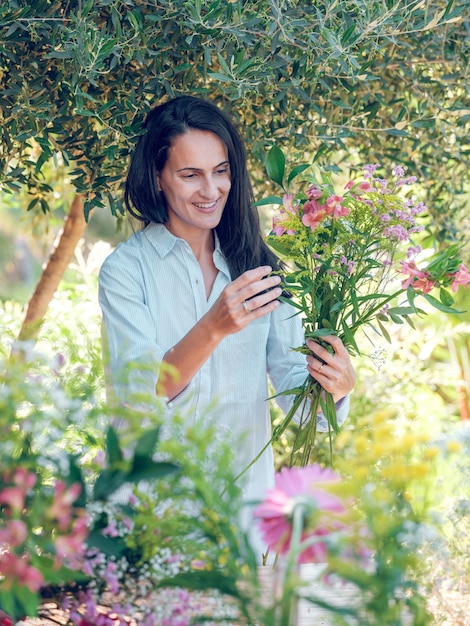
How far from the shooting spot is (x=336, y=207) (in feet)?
5.88

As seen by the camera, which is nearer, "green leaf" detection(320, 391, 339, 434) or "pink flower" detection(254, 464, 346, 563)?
"pink flower" detection(254, 464, 346, 563)

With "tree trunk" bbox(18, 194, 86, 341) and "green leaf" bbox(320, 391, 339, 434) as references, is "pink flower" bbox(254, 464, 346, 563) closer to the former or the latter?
"green leaf" bbox(320, 391, 339, 434)

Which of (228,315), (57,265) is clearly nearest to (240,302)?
(228,315)

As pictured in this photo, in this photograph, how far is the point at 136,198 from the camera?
2414 mm

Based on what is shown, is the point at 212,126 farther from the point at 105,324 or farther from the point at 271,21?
the point at 105,324

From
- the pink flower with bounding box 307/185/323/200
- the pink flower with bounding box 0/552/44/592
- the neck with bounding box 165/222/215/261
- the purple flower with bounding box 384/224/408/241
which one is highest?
the neck with bounding box 165/222/215/261

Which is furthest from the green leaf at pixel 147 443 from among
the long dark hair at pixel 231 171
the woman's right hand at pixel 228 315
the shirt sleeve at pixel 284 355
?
the long dark hair at pixel 231 171

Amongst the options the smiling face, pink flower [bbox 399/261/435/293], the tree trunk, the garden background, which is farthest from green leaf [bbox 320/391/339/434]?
the tree trunk

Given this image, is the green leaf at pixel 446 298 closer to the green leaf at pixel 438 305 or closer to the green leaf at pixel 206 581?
the green leaf at pixel 438 305

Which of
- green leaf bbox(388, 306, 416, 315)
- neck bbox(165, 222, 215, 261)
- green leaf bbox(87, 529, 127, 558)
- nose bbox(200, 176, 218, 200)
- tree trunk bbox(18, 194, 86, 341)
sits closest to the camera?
green leaf bbox(87, 529, 127, 558)

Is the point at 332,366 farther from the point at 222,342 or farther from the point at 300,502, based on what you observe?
the point at 300,502

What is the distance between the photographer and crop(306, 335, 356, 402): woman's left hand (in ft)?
6.47

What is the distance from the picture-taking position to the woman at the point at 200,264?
2250mm

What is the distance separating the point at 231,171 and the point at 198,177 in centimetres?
12
